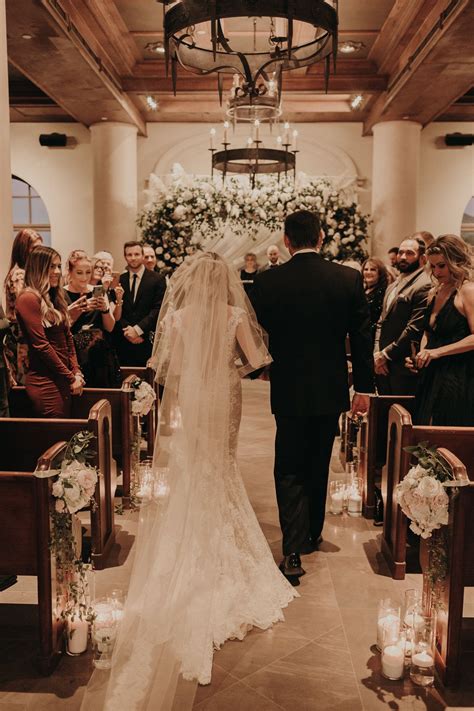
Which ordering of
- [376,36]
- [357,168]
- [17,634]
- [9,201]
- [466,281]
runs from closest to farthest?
1. [17,634]
2. [466,281]
3. [9,201]
4. [376,36]
5. [357,168]

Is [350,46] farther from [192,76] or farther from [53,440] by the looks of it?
[53,440]

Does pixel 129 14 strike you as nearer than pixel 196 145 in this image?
Yes

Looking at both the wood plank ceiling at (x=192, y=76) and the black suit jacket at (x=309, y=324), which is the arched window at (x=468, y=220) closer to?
the wood plank ceiling at (x=192, y=76)

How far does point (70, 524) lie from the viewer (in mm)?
3020

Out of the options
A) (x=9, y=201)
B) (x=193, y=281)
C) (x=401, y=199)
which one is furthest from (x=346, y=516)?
(x=401, y=199)

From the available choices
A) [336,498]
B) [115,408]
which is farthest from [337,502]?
[115,408]

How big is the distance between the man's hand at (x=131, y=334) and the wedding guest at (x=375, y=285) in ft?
6.58

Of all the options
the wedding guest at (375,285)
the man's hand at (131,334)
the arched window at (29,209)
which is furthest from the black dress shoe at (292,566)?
the arched window at (29,209)

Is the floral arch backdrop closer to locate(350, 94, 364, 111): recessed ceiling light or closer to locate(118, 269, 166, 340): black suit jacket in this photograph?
locate(350, 94, 364, 111): recessed ceiling light

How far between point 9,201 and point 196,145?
777cm

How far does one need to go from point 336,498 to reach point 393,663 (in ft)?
6.77

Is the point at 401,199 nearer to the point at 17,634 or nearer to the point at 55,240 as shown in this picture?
the point at 55,240

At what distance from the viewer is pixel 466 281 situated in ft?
13.5

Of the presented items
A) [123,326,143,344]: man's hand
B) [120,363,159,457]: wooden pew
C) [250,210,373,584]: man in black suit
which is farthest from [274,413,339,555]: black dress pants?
[123,326,143,344]: man's hand
